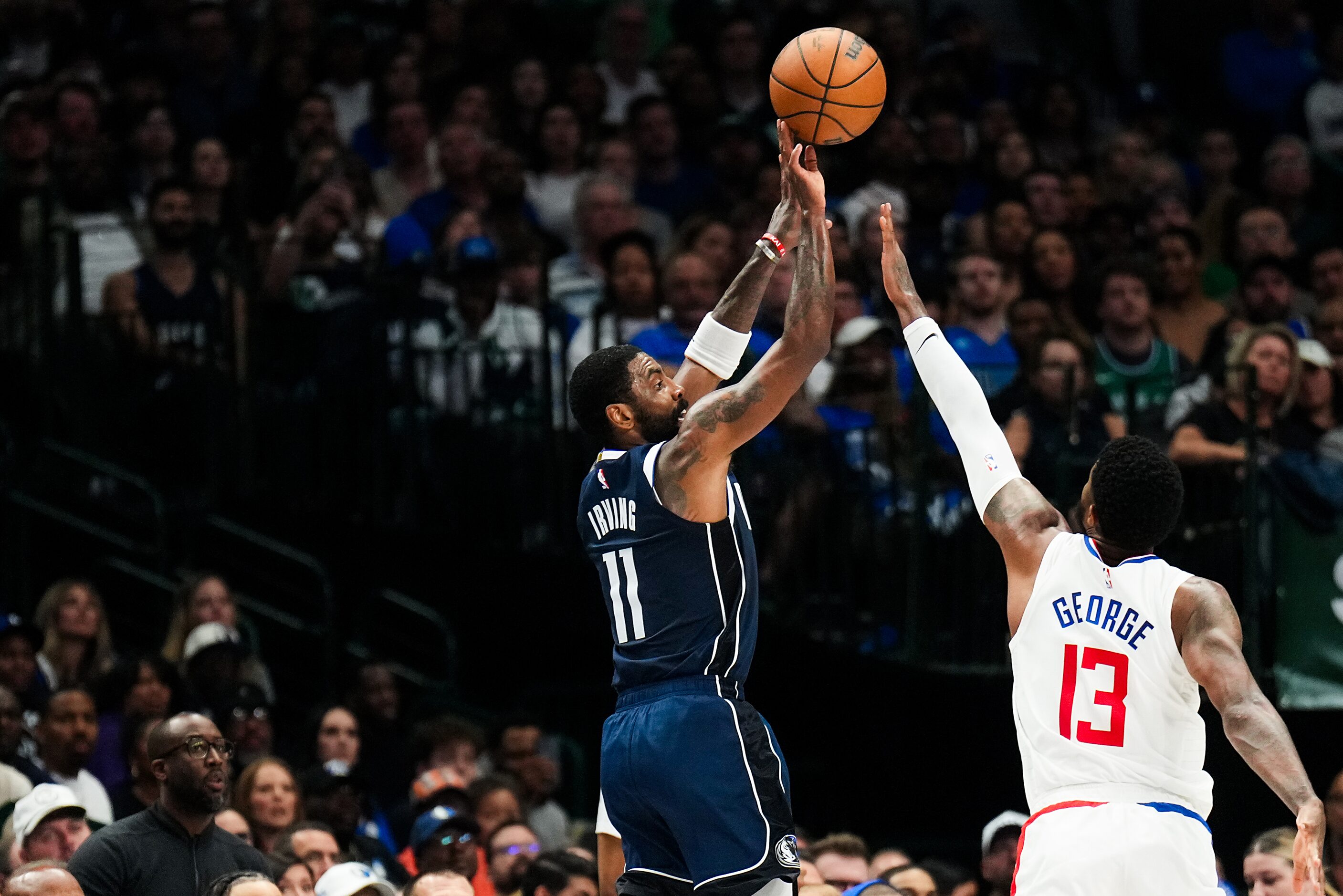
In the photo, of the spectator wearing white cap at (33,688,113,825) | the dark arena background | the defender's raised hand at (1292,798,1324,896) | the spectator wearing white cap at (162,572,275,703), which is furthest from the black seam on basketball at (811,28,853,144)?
the spectator wearing white cap at (162,572,275,703)

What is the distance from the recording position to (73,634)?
11180 millimetres

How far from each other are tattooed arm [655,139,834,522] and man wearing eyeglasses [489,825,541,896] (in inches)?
146

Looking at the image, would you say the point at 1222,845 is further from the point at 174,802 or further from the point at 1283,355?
the point at 174,802

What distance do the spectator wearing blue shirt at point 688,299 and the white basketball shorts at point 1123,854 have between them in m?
5.86

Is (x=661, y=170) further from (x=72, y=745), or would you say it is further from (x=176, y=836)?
(x=176, y=836)

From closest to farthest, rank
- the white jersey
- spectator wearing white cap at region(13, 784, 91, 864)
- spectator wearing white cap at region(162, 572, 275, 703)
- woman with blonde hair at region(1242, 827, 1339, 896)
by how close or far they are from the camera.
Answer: the white jersey → woman with blonde hair at region(1242, 827, 1339, 896) → spectator wearing white cap at region(13, 784, 91, 864) → spectator wearing white cap at region(162, 572, 275, 703)

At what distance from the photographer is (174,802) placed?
25.3 ft

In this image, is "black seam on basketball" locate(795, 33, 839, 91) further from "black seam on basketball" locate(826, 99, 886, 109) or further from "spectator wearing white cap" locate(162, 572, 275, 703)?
"spectator wearing white cap" locate(162, 572, 275, 703)

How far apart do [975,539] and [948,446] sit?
0.54 metres

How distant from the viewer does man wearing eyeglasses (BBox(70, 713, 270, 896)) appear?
752 centimetres

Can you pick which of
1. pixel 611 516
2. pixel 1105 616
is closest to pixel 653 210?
pixel 611 516

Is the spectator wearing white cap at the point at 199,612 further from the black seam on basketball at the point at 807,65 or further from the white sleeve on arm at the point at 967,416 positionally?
the white sleeve on arm at the point at 967,416

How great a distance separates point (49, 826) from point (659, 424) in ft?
12.0

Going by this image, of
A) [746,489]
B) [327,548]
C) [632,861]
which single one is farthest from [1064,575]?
[327,548]
